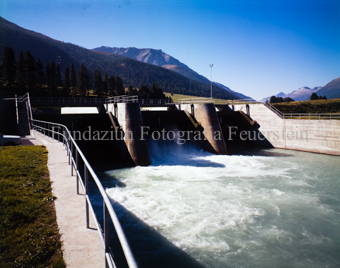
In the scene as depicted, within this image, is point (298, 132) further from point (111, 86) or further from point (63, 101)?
point (111, 86)

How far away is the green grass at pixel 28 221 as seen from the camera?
Answer: 11.0 ft

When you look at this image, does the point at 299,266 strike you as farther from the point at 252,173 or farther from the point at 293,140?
the point at 293,140

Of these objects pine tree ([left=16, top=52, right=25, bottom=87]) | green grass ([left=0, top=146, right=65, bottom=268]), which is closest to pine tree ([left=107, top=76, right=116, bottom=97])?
pine tree ([left=16, top=52, right=25, bottom=87])

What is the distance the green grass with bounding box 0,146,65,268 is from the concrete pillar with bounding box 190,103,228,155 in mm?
19684

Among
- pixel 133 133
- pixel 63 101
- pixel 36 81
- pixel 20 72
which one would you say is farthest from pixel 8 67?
pixel 133 133

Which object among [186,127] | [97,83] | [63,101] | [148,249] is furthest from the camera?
[97,83]

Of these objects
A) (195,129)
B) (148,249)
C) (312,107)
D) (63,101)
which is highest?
(63,101)

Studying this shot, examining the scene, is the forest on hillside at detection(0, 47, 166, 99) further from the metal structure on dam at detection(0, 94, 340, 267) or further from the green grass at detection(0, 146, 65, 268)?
the green grass at detection(0, 146, 65, 268)

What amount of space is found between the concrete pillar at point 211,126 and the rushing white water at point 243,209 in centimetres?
518

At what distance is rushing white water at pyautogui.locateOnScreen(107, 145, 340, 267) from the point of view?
26.4ft

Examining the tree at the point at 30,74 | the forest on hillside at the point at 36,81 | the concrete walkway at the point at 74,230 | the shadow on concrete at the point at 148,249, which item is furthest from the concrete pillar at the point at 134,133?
the tree at the point at 30,74

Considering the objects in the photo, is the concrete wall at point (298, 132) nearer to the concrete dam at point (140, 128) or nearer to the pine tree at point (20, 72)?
the concrete dam at point (140, 128)

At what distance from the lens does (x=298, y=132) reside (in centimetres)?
2688

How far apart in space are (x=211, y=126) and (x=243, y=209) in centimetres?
1537
